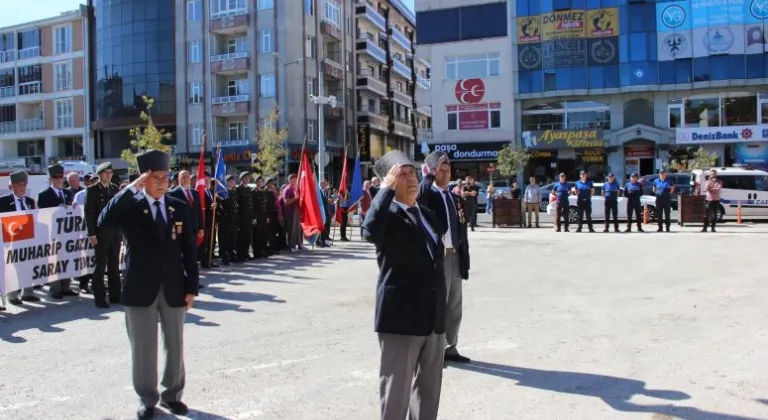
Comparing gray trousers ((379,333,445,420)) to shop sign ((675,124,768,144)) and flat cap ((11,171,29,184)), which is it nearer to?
flat cap ((11,171,29,184))

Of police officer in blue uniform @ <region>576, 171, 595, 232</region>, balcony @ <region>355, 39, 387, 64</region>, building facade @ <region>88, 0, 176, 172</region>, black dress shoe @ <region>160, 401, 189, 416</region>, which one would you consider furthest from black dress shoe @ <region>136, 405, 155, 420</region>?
balcony @ <region>355, 39, 387, 64</region>

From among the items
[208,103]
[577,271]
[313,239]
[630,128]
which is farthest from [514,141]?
[577,271]

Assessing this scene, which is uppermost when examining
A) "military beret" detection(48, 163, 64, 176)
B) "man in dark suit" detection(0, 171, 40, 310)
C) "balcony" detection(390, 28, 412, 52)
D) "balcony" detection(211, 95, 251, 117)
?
"balcony" detection(390, 28, 412, 52)

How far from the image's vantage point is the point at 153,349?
16.4 feet

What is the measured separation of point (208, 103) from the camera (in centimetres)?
5041

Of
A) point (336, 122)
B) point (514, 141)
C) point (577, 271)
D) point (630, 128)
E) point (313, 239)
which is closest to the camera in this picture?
point (577, 271)

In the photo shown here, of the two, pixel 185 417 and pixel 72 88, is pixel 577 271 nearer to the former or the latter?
pixel 185 417

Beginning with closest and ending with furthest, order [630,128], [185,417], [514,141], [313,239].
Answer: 1. [185,417]
2. [313,239]
3. [630,128]
4. [514,141]

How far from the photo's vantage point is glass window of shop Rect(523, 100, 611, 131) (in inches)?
1816

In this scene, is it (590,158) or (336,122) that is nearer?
(590,158)

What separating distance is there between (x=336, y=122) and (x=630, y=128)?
77.7 ft

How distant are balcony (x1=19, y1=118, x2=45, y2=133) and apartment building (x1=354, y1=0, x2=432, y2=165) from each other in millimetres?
27973

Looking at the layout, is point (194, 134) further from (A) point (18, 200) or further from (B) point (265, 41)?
(A) point (18, 200)

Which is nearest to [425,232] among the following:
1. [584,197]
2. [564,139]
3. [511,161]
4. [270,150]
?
[584,197]
